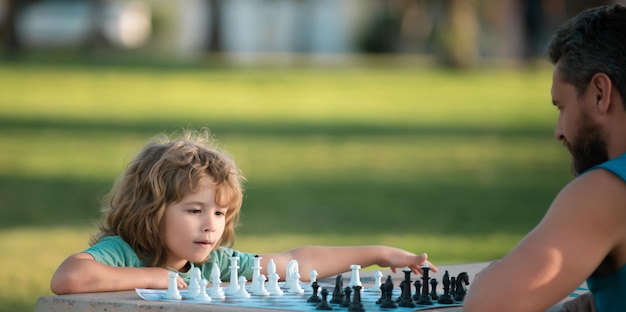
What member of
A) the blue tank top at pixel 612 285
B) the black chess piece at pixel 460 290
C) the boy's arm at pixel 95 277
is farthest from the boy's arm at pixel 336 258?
the blue tank top at pixel 612 285

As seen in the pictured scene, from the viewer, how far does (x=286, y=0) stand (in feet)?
244

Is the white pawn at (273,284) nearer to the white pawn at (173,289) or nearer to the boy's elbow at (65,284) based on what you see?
the white pawn at (173,289)

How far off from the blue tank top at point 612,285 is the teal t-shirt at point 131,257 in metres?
1.70

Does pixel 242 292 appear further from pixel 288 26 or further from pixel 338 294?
pixel 288 26

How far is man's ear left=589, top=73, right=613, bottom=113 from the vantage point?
4.21 meters

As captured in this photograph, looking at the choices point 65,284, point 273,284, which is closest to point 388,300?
→ point 273,284

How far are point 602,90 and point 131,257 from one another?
2.11 metres

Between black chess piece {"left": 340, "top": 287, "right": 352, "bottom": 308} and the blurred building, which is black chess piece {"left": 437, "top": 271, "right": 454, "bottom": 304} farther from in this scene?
the blurred building

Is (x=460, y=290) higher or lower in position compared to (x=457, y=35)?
Answer: lower

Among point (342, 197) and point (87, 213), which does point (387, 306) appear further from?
point (342, 197)

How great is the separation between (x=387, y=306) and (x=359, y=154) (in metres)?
15.0

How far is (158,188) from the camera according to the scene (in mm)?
5301

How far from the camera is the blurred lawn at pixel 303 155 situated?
11.7m

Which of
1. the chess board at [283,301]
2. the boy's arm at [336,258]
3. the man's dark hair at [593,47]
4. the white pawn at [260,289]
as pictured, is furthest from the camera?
the boy's arm at [336,258]
